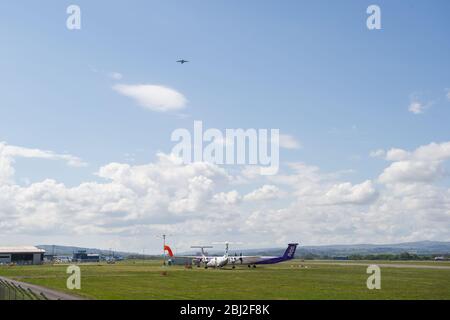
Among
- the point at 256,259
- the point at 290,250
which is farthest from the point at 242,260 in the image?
the point at 290,250

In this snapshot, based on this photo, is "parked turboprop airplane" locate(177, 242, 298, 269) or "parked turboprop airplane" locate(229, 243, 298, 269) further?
"parked turboprop airplane" locate(229, 243, 298, 269)

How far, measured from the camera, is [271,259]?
13825cm

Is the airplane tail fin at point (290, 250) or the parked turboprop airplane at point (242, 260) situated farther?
the airplane tail fin at point (290, 250)

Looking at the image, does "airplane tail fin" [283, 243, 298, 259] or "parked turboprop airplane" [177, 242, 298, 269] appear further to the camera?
"airplane tail fin" [283, 243, 298, 259]

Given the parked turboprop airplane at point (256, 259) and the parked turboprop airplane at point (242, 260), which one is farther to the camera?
the parked turboprop airplane at point (256, 259)

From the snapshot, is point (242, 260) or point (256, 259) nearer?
point (256, 259)

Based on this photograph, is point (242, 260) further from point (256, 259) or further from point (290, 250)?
point (290, 250)
